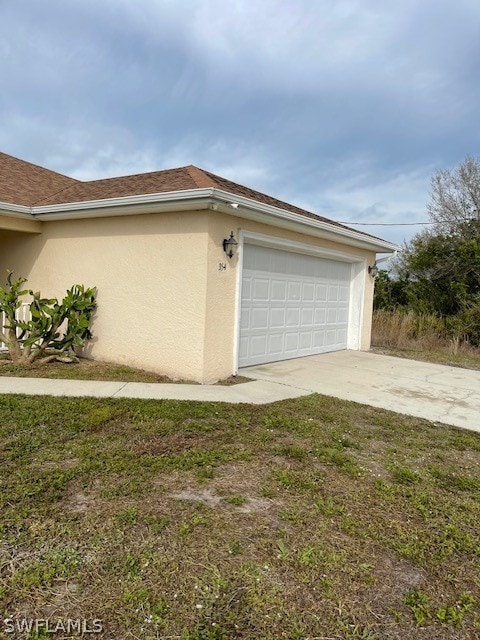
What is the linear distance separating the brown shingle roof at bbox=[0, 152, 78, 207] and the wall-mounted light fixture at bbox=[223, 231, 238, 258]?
4.63 meters

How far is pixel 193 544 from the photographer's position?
99.3 inches

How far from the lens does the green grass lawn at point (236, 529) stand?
202cm

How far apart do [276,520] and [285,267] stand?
20.3 ft

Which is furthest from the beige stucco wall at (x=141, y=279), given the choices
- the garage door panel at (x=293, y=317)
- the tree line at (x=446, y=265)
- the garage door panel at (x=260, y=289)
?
the tree line at (x=446, y=265)

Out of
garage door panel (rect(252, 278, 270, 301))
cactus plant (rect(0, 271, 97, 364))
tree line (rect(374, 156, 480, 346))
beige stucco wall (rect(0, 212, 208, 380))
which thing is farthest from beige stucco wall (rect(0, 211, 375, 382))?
tree line (rect(374, 156, 480, 346))

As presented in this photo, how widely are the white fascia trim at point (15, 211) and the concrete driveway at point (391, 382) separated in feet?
17.3

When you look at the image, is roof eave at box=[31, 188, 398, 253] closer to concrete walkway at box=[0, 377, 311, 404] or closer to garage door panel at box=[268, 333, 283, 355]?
garage door panel at box=[268, 333, 283, 355]

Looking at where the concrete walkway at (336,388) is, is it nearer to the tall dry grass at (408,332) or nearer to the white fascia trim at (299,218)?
the white fascia trim at (299,218)

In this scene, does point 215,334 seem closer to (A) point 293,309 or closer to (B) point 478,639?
(A) point 293,309

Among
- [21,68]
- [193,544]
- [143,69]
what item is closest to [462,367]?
[193,544]

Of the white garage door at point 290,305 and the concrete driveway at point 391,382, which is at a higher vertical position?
the white garage door at point 290,305

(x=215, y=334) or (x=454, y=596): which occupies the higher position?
(x=215, y=334)

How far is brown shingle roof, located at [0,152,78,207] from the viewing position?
8.91 m

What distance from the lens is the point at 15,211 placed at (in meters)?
8.19
